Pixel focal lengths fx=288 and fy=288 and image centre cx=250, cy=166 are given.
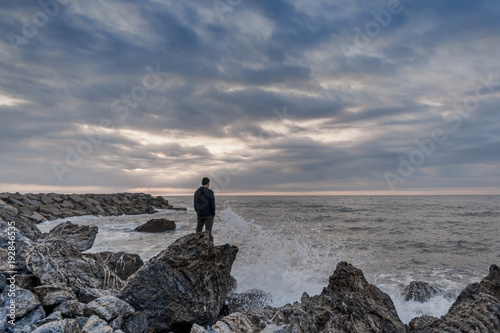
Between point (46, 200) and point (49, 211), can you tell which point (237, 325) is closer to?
point (49, 211)

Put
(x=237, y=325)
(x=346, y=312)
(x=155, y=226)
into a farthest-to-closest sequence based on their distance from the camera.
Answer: (x=155, y=226) → (x=237, y=325) → (x=346, y=312)

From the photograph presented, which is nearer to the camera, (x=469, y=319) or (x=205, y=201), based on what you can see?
(x=469, y=319)

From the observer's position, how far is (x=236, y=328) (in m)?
4.88

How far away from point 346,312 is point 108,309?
3857 millimetres

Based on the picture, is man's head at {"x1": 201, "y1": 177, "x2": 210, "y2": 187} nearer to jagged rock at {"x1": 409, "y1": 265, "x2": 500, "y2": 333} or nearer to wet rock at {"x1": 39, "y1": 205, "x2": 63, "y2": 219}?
jagged rock at {"x1": 409, "y1": 265, "x2": 500, "y2": 333}

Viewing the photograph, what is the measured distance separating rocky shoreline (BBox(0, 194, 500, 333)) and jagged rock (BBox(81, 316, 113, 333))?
13mm

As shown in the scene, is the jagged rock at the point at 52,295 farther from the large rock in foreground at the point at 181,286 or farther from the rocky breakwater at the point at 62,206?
the rocky breakwater at the point at 62,206

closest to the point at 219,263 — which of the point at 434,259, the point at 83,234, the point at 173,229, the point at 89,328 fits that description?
the point at 89,328

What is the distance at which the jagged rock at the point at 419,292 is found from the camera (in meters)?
7.96

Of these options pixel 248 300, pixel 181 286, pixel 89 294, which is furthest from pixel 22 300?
pixel 248 300

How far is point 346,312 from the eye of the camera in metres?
4.86

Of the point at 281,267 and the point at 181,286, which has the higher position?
the point at 181,286

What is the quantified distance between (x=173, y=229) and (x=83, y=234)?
42.5 ft

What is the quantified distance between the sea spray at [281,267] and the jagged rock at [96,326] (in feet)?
16.0
